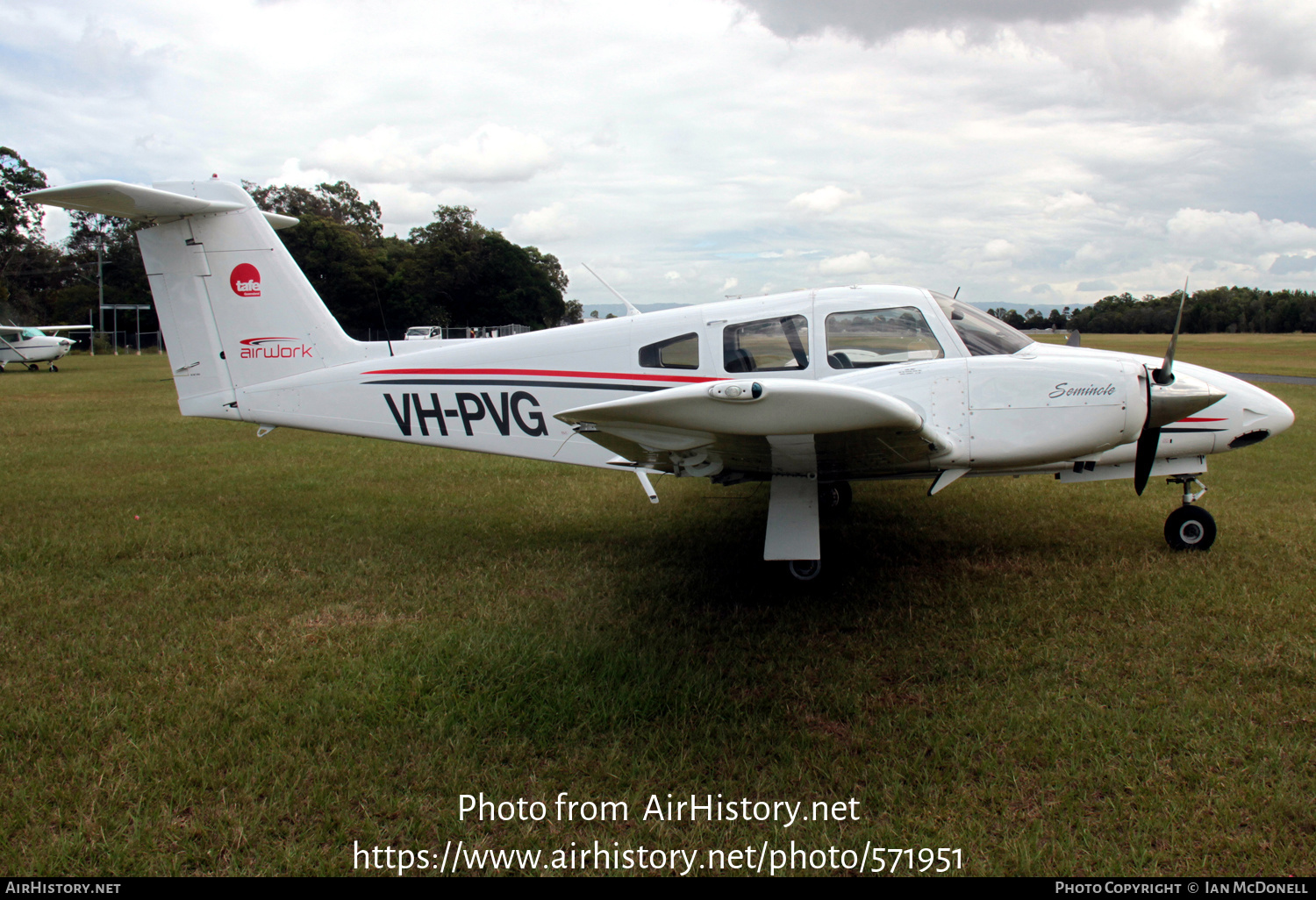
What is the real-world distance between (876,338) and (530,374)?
2.78m

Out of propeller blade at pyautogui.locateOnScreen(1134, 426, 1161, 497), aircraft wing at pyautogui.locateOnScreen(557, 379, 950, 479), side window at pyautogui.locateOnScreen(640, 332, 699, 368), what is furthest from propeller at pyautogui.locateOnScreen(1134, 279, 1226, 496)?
side window at pyautogui.locateOnScreen(640, 332, 699, 368)

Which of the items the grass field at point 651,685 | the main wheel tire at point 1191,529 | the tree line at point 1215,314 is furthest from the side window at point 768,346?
the tree line at point 1215,314

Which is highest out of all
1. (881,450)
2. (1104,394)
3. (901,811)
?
(1104,394)

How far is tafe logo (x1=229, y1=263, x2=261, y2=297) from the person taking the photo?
666 cm

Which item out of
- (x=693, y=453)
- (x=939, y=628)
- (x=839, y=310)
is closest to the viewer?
(x=693, y=453)

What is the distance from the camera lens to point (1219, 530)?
20.6ft

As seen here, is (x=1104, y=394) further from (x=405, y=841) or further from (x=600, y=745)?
(x=405, y=841)

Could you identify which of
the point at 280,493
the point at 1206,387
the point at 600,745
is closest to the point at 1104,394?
the point at 1206,387

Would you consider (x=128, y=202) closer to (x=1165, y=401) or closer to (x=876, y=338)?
(x=876, y=338)

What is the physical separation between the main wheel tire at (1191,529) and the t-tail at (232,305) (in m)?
7.08

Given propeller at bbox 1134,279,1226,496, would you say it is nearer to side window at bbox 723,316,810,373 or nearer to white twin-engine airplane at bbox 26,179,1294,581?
white twin-engine airplane at bbox 26,179,1294,581

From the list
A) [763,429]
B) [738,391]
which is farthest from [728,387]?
[763,429]

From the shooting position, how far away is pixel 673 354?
555cm

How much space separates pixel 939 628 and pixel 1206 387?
8.02 ft
